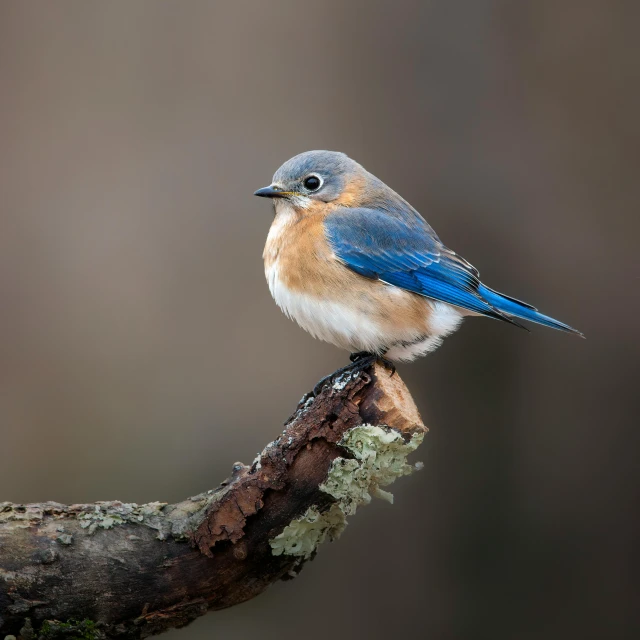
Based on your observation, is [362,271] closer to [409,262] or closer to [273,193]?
[409,262]

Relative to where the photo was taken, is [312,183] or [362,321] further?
[312,183]

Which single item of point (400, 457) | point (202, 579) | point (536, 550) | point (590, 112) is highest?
point (590, 112)

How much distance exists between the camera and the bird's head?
11.7ft

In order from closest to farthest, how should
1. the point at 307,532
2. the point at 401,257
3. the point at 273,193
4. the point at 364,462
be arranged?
the point at 364,462, the point at 307,532, the point at 401,257, the point at 273,193

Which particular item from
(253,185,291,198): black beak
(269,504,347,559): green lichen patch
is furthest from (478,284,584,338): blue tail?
(269,504,347,559): green lichen patch

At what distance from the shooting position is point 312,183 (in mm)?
3596

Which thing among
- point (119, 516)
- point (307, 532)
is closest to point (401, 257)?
point (307, 532)

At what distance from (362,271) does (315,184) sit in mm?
536

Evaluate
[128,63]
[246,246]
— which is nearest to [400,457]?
[246,246]

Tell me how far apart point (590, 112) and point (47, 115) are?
3216 millimetres

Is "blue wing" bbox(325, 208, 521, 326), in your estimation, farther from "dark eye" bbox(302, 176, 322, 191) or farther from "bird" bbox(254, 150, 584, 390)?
"dark eye" bbox(302, 176, 322, 191)

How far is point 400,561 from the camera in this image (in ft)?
15.3

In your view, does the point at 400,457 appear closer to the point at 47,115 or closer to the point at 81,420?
the point at 81,420

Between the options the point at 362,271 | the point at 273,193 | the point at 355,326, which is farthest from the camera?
the point at 273,193
